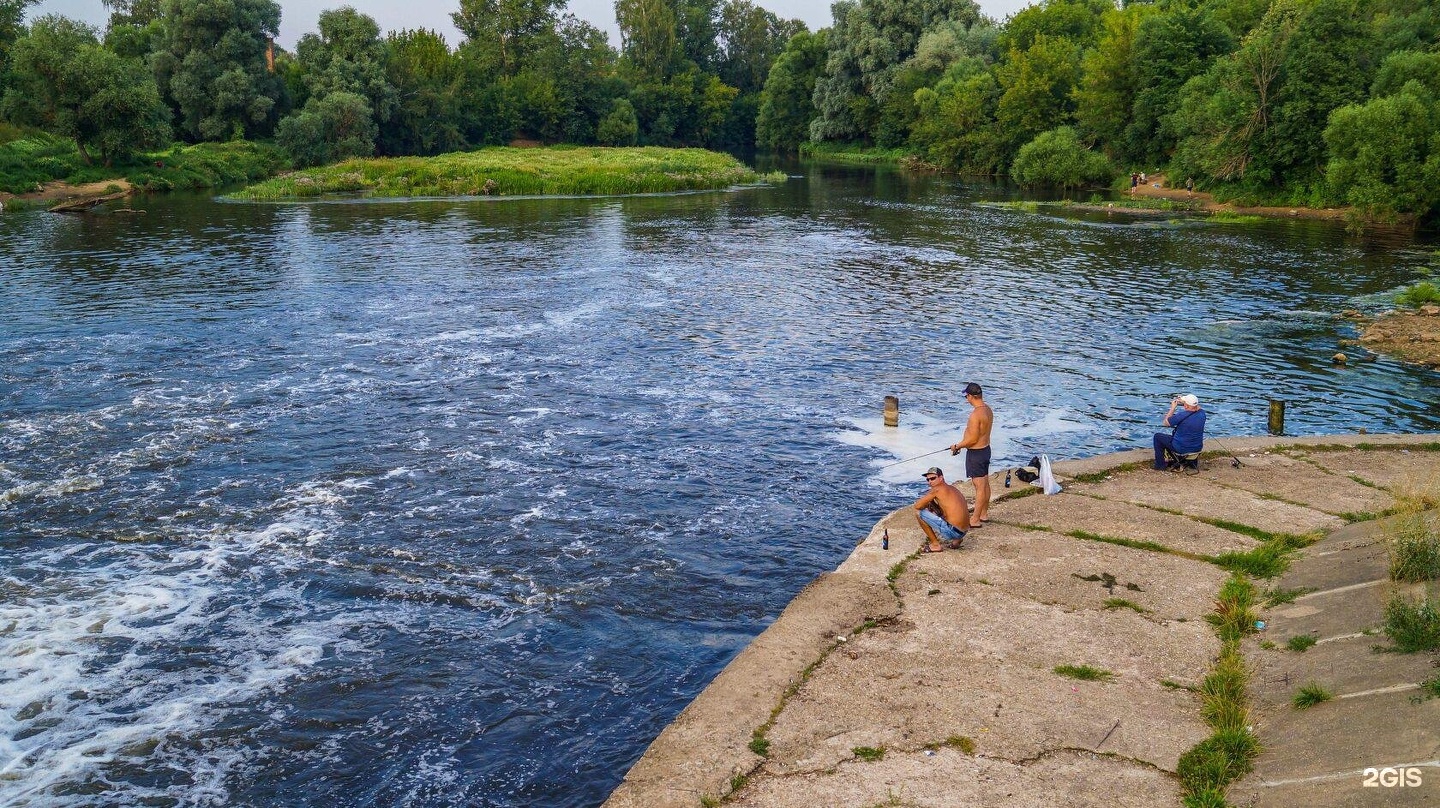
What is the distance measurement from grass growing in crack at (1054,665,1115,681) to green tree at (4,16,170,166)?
79.4 m

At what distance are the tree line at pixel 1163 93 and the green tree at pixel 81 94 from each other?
69.4m

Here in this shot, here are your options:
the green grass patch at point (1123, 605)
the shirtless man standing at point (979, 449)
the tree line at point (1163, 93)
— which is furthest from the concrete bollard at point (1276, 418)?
the tree line at point (1163, 93)

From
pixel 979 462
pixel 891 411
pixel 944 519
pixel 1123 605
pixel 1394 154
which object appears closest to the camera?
pixel 1123 605

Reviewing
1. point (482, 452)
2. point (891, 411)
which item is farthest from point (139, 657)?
point (891, 411)

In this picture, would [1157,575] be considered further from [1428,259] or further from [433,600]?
[1428,259]

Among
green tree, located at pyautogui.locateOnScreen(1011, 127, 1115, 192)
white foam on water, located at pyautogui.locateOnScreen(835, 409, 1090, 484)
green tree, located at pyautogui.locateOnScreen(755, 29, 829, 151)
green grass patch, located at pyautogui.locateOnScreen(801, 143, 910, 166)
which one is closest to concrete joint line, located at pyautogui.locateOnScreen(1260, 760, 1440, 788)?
white foam on water, located at pyautogui.locateOnScreen(835, 409, 1090, 484)

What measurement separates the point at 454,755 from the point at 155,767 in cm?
321

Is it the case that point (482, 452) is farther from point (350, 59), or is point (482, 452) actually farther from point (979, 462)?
point (350, 59)

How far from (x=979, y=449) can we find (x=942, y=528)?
172 cm

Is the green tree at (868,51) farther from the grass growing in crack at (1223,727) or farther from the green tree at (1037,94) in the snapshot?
the grass growing in crack at (1223,727)

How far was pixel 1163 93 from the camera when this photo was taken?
264 feet

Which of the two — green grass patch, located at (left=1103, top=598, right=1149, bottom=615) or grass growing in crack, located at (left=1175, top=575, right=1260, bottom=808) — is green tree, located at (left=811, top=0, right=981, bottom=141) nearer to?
green grass patch, located at (left=1103, top=598, right=1149, bottom=615)

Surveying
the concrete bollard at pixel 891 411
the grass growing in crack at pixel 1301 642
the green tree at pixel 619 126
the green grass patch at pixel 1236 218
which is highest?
the green tree at pixel 619 126

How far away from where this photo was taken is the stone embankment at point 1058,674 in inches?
366
